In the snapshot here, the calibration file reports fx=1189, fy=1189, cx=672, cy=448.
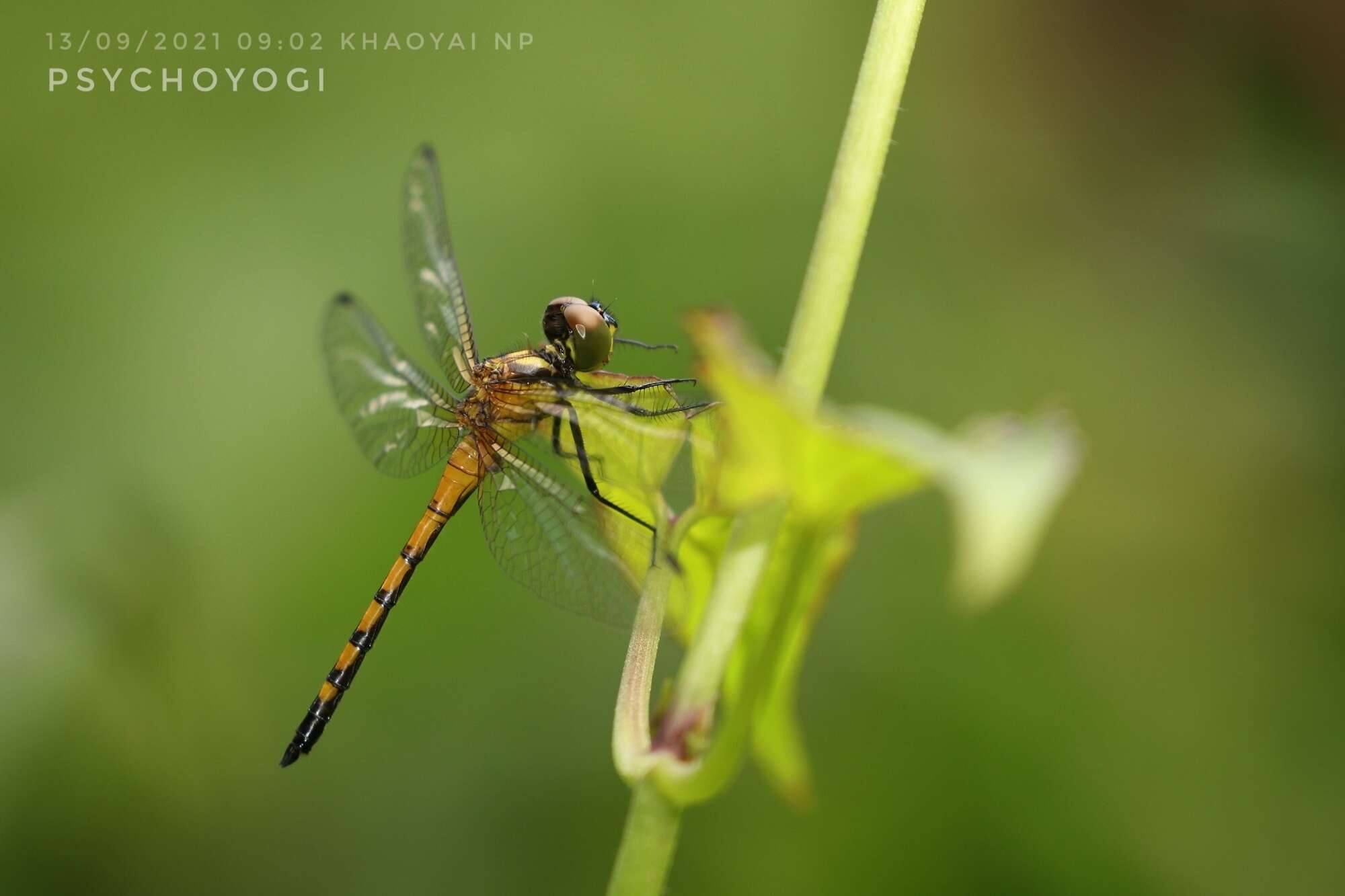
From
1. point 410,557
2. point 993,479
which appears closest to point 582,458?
point 410,557

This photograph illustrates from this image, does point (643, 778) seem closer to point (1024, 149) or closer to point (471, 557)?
point (471, 557)

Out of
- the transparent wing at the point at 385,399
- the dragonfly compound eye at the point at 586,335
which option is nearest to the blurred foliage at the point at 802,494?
the dragonfly compound eye at the point at 586,335

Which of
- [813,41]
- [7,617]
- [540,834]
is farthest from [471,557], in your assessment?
[813,41]

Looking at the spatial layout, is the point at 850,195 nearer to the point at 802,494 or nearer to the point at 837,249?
the point at 837,249

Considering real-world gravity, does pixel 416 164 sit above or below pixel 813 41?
below

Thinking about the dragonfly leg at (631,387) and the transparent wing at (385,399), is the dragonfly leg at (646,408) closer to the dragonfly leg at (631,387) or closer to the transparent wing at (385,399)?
the dragonfly leg at (631,387)
